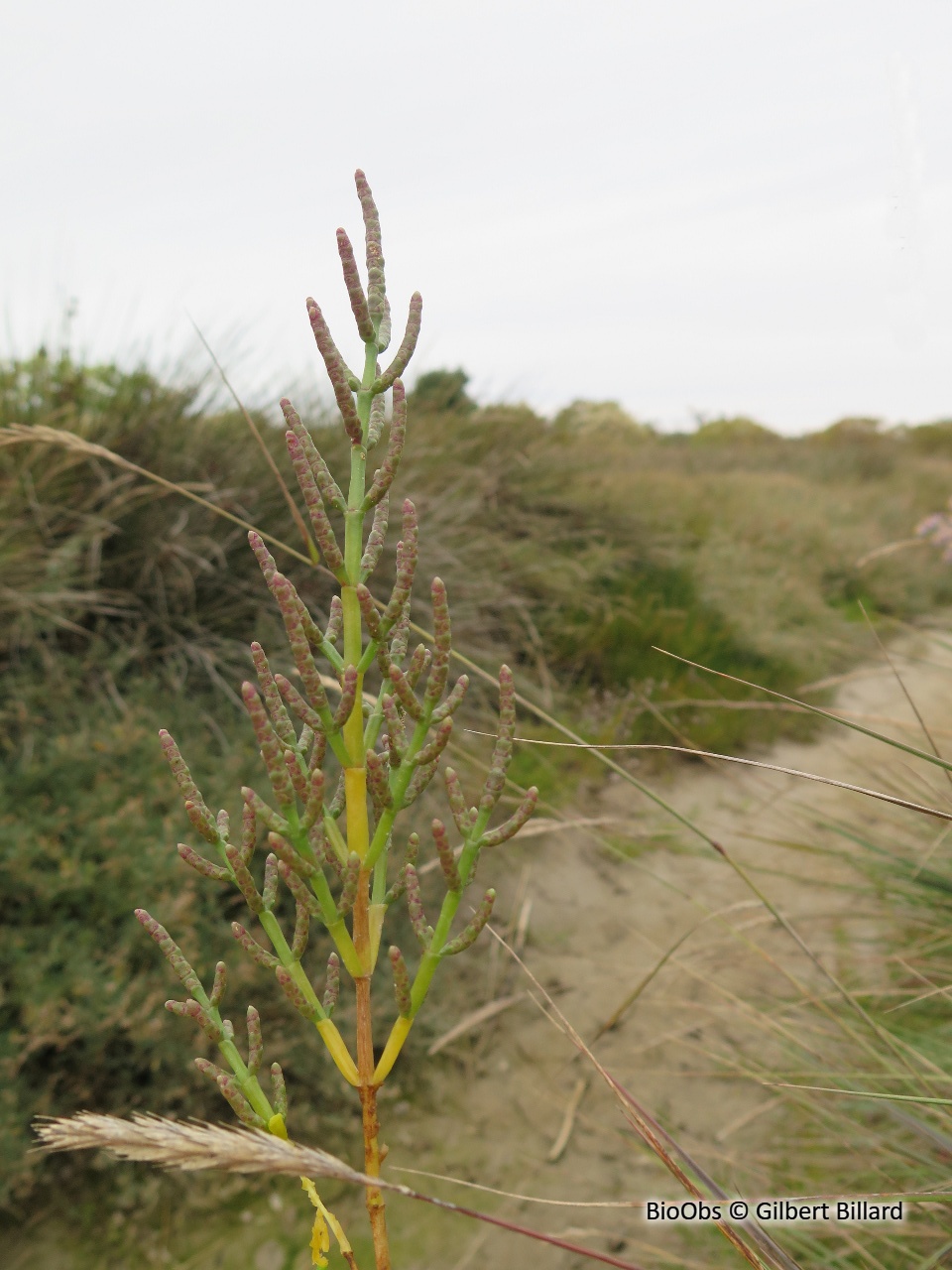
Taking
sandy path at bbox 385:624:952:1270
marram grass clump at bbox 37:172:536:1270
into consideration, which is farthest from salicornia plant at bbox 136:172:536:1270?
sandy path at bbox 385:624:952:1270

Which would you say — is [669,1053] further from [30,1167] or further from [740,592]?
[740,592]

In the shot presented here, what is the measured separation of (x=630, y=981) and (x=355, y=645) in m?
3.00

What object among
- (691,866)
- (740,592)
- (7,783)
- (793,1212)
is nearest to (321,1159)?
(793,1212)

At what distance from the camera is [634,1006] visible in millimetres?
3215

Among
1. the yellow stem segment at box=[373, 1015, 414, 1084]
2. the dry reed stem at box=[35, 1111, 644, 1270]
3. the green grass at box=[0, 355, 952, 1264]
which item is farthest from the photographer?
the green grass at box=[0, 355, 952, 1264]

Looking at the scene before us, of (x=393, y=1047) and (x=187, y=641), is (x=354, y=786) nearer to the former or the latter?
(x=393, y=1047)

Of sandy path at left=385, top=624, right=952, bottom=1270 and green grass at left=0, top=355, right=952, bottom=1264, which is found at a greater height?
green grass at left=0, top=355, right=952, bottom=1264

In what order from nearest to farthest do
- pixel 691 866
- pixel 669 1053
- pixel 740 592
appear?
pixel 669 1053 < pixel 691 866 < pixel 740 592

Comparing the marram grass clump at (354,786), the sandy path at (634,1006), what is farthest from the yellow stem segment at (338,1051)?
the sandy path at (634,1006)

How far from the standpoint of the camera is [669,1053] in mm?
3035

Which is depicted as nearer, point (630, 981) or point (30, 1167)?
point (30, 1167)

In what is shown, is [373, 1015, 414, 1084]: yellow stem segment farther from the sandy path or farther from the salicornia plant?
the sandy path

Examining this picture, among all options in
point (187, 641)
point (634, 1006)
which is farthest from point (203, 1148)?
point (187, 641)

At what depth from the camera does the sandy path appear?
7.71 feet
